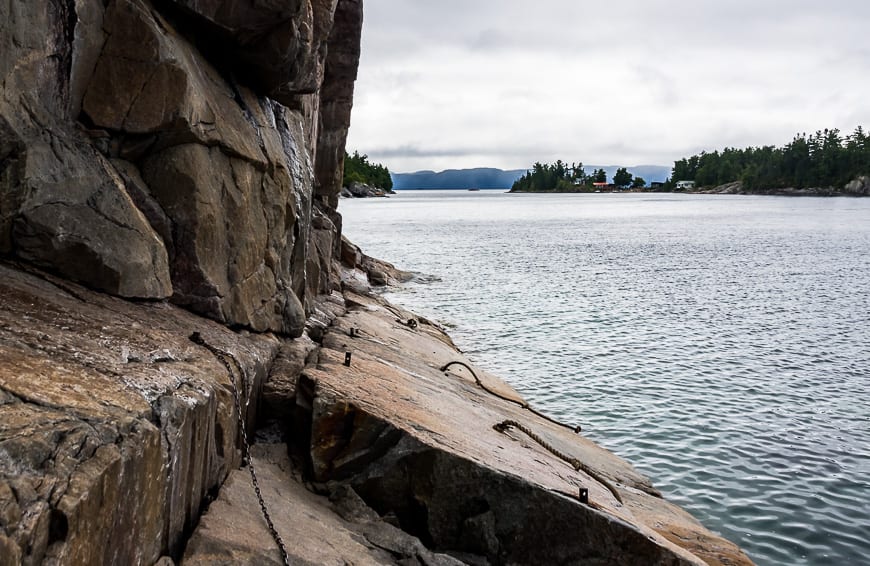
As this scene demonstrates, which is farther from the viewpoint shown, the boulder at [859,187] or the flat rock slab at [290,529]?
the boulder at [859,187]

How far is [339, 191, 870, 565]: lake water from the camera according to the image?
1313 cm

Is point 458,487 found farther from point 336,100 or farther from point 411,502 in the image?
point 336,100

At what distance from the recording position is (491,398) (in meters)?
14.4

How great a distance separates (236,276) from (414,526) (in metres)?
4.59

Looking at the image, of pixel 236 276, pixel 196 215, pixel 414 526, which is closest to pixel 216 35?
pixel 196 215

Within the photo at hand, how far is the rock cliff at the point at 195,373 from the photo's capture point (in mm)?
5074

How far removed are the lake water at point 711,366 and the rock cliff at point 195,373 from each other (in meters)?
2.75

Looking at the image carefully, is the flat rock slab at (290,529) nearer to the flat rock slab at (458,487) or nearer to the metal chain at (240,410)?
the metal chain at (240,410)

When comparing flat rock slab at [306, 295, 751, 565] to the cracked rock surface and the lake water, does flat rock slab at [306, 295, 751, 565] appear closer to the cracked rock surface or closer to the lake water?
the cracked rock surface

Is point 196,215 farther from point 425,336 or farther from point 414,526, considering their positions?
point 425,336

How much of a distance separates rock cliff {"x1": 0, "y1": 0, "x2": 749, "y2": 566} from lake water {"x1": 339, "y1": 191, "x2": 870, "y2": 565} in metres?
2.75

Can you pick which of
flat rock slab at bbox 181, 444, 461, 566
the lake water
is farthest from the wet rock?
the lake water

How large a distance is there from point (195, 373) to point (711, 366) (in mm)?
18840

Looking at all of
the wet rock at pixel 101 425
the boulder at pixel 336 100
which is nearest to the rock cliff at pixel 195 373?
the wet rock at pixel 101 425
